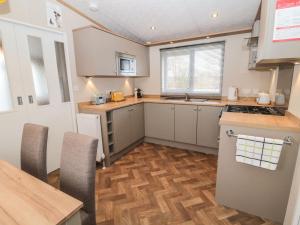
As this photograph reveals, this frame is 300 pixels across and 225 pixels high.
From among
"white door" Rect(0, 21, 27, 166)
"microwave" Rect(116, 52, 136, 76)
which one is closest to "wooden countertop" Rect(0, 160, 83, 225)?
"white door" Rect(0, 21, 27, 166)

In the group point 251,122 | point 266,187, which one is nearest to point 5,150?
point 251,122

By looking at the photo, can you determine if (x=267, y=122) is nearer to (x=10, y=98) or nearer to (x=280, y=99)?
(x=280, y=99)

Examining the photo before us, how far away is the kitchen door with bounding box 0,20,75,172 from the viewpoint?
190 centimetres

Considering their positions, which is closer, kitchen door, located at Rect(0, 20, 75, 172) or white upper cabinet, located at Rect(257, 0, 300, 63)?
white upper cabinet, located at Rect(257, 0, 300, 63)

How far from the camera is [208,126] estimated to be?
112 inches

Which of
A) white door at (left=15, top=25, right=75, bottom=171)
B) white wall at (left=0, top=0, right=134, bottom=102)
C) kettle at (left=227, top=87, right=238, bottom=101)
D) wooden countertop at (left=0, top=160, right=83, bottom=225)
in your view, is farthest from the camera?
kettle at (left=227, top=87, right=238, bottom=101)

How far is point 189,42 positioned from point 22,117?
122 inches


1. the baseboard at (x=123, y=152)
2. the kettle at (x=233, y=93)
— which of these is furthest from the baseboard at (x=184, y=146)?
the kettle at (x=233, y=93)

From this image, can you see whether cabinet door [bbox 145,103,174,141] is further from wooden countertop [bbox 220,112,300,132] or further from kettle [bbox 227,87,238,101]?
wooden countertop [bbox 220,112,300,132]

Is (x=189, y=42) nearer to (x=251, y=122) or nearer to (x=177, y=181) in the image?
(x=251, y=122)

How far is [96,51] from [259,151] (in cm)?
246

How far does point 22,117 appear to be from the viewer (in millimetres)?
2061

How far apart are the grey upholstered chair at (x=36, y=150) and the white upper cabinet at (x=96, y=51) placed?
4.65 feet

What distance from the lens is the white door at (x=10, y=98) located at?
1863 millimetres
